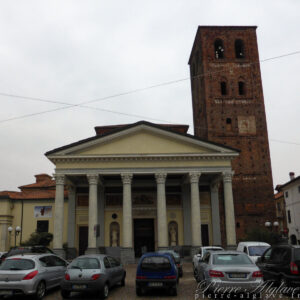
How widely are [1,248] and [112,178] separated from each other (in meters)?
13.2

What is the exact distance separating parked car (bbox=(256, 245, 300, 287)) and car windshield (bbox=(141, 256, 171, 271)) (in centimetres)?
363

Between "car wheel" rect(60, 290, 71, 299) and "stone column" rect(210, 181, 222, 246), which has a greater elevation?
"stone column" rect(210, 181, 222, 246)

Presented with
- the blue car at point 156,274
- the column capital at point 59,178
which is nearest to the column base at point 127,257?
the column capital at point 59,178

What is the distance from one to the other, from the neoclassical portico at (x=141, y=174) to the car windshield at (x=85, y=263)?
14109mm

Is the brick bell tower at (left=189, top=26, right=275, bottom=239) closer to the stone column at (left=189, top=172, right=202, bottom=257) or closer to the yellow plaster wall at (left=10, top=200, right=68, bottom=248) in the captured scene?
the stone column at (left=189, top=172, right=202, bottom=257)

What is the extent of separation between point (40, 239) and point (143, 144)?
13.1 m

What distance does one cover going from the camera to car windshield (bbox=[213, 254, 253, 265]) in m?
10.8

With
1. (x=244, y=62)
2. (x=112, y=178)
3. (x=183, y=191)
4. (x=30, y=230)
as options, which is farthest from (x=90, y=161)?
(x=244, y=62)

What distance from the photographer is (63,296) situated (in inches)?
435

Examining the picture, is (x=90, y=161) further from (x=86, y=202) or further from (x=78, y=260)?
(x=78, y=260)

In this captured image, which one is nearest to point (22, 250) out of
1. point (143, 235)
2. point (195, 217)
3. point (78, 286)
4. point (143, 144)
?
point (78, 286)

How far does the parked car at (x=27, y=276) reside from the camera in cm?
1052

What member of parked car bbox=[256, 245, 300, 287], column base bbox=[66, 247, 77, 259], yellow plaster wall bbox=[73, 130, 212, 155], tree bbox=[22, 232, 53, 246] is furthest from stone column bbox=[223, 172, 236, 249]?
tree bbox=[22, 232, 53, 246]

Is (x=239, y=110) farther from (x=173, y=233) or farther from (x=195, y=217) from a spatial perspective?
(x=173, y=233)
